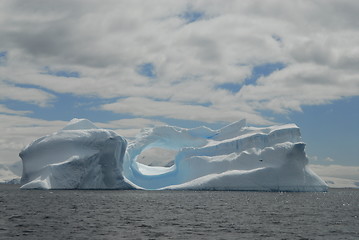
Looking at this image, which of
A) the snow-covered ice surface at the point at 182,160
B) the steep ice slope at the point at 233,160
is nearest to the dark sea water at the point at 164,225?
the snow-covered ice surface at the point at 182,160

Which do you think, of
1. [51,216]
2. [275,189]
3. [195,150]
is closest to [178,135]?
[195,150]

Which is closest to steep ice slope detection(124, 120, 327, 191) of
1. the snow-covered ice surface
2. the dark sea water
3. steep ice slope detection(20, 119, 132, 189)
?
the snow-covered ice surface

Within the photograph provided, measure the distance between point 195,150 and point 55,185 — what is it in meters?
23.0

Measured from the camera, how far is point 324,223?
27672 mm

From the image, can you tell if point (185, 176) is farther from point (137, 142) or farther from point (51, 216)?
point (51, 216)

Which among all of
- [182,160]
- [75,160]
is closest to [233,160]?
[182,160]

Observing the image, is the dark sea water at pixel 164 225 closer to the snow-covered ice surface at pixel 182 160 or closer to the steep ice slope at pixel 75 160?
the steep ice slope at pixel 75 160

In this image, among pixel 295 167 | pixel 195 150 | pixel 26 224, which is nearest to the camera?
pixel 26 224

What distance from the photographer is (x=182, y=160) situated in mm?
70000

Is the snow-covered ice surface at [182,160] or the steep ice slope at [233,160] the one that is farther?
the steep ice slope at [233,160]

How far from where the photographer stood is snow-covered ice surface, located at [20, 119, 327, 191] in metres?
58.2

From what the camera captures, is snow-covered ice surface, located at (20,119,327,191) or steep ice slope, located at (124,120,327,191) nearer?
snow-covered ice surface, located at (20,119,327,191)

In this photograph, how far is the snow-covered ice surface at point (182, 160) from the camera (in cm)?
5822

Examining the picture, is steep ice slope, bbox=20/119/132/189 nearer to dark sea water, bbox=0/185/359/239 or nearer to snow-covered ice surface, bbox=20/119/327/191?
snow-covered ice surface, bbox=20/119/327/191
